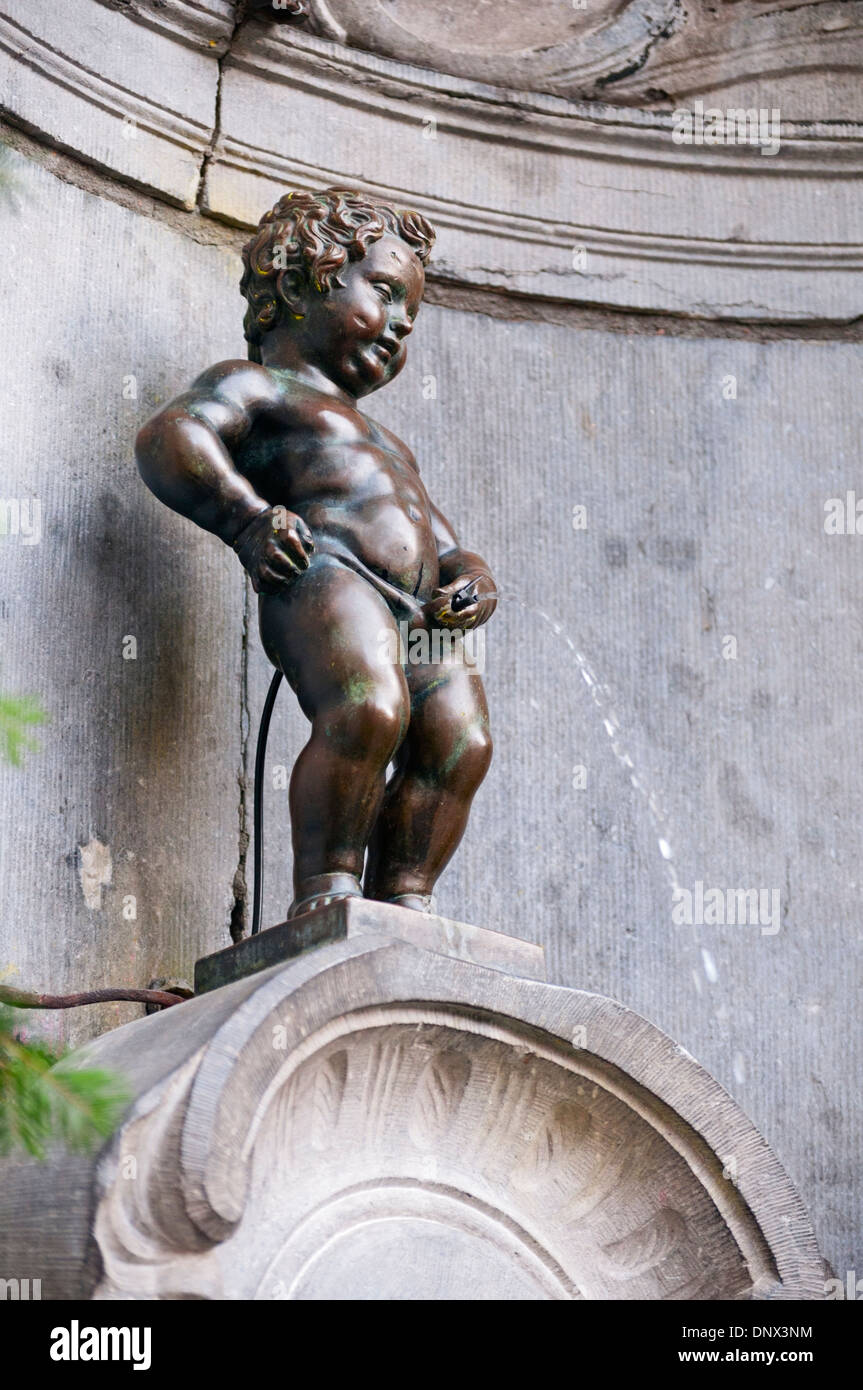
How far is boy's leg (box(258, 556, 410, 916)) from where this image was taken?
2.37 m

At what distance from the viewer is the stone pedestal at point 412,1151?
1.94 metres

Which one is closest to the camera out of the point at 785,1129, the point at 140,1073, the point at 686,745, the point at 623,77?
the point at 140,1073

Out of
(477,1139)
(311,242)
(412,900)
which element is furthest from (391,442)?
(477,1139)

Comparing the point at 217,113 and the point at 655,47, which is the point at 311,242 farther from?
the point at 655,47

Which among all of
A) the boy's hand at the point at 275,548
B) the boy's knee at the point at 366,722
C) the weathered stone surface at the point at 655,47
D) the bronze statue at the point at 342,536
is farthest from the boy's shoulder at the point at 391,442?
the weathered stone surface at the point at 655,47

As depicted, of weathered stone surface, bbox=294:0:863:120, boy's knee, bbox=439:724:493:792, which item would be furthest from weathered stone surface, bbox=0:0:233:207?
boy's knee, bbox=439:724:493:792

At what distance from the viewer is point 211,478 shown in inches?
99.3

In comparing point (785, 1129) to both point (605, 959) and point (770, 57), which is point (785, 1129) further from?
point (770, 57)

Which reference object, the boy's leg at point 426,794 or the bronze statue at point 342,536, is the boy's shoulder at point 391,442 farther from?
the boy's leg at point 426,794

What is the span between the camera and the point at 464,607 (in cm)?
263

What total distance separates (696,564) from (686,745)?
1.10 ft

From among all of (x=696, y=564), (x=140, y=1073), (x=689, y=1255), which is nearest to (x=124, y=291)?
(x=696, y=564)

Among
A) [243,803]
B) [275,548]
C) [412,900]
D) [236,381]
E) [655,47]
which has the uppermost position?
[655,47]

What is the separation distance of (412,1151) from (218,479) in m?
0.89
